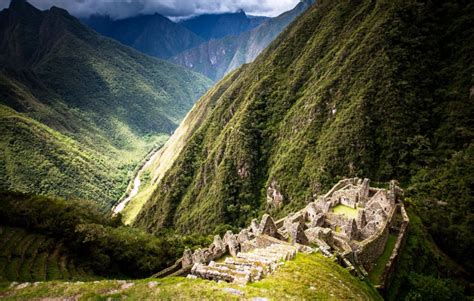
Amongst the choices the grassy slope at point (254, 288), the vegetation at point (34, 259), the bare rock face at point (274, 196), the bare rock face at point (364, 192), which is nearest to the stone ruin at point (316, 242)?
the bare rock face at point (364, 192)

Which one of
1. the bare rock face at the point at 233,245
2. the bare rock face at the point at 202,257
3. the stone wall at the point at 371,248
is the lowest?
the bare rock face at the point at 202,257

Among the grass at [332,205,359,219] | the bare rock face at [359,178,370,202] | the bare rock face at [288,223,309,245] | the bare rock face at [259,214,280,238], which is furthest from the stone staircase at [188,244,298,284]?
the bare rock face at [359,178,370,202]

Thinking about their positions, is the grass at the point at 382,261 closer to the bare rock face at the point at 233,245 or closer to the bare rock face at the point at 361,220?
the bare rock face at the point at 361,220

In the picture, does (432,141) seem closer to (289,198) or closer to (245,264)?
(289,198)

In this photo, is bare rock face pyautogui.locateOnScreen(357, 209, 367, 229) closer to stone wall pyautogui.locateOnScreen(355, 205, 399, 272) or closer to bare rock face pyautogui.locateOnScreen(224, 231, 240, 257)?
stone wall pyautogui.locateOnScreen(355, 205, 399, 272)

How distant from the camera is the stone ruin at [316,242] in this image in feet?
79.1

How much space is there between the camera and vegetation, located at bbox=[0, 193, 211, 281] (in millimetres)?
53844

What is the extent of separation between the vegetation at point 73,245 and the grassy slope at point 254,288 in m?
26.4

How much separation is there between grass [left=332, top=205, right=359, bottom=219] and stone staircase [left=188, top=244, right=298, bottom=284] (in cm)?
2645

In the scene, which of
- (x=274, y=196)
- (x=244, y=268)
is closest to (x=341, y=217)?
(x=244, y=268)

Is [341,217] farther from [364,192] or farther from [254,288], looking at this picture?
[254,288]

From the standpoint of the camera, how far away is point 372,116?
163875 mm

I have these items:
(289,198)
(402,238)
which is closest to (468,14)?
(289,198)

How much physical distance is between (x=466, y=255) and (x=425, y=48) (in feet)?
488
